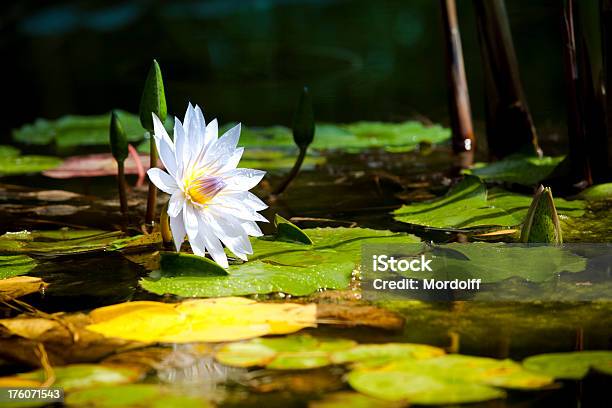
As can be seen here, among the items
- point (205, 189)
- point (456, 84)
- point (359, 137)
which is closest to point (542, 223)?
point (205, 189)

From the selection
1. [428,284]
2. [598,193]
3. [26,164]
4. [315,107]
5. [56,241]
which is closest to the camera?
[428,284]

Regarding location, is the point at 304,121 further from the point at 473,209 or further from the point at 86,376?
the point at 86,376

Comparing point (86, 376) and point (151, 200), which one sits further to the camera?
point (151, 200)

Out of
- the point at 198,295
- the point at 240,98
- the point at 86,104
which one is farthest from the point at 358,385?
the point at 86,104

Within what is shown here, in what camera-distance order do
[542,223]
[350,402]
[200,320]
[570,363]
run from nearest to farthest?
[350,402] → [570,363] → [200,320] → [542,223]

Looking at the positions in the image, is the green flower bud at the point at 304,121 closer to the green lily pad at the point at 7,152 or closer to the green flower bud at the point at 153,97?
the green flower bud at the point at 153,97

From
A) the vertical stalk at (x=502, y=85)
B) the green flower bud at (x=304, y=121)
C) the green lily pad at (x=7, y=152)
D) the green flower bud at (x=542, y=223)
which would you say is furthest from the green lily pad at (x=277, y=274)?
the green lily pad at (x=7, y=152)

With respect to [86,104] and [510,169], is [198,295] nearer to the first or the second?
[510,169]

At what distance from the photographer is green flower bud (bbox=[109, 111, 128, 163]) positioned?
1.75m

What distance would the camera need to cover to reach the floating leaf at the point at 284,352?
1.08 metres

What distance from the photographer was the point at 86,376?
1.04 m

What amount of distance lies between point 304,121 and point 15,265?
0.64m

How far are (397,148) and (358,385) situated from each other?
182 centimetres

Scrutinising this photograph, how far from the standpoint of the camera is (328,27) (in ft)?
23.8
